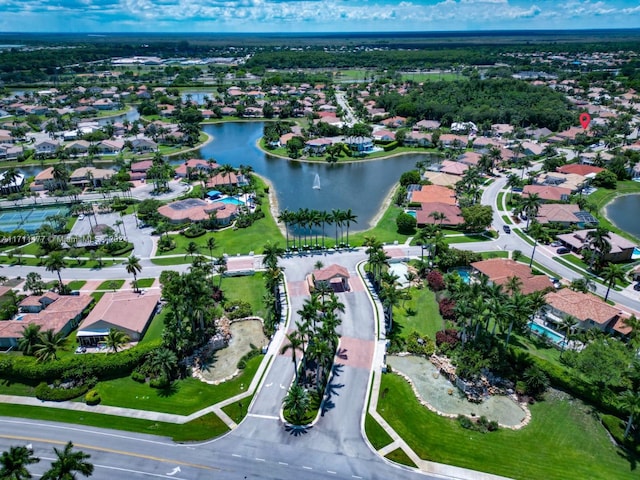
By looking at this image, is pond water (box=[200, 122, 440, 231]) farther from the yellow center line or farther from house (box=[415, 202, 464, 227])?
the yellow center line

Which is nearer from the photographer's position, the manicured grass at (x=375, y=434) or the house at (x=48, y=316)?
the manicured grass at (x=375, y=434)

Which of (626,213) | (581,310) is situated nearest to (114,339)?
(581,310)

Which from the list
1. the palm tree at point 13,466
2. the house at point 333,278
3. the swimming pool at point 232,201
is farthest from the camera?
the swimming pool at point 232,201

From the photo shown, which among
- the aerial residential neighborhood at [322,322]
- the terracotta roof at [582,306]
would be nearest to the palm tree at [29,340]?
the aerial residential neighborhood at [322,322]

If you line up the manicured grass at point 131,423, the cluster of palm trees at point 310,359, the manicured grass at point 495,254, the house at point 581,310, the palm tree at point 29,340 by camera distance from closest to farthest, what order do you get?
the manicured grass at point 131,423
the cluster of palm trees at point 310,359
the palm tree at point 29,340
the house at point 581,310
the manicured grass at point 495,254

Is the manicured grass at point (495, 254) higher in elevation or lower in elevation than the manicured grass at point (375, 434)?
lower

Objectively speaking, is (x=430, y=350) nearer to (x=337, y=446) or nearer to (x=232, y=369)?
(x=337, y=446)

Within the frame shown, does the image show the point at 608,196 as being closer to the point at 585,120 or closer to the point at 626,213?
the point at 626,213

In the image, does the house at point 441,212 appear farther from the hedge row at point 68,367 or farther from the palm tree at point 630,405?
the hedge row at point 68,367
